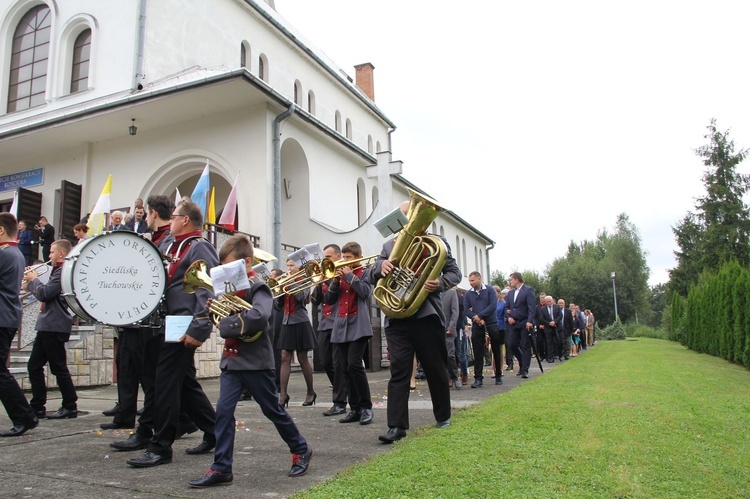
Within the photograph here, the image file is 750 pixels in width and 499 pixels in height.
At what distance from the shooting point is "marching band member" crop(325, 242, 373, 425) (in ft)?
21.3

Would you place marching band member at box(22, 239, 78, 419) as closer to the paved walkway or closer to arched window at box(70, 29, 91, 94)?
the paved walkway

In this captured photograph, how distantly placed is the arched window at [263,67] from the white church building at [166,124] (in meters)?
0.04

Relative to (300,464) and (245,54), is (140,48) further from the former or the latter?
(300,464)

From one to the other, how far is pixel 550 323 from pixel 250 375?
16021 millimetres

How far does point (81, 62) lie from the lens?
17828mm

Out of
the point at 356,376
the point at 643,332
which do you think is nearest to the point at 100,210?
the point at 356,376

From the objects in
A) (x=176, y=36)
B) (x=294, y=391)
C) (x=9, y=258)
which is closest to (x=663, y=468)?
(x=9, y=258)

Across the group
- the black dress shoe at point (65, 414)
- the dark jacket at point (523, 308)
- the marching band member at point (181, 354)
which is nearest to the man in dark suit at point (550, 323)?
the dark jacket at point (523, 308)

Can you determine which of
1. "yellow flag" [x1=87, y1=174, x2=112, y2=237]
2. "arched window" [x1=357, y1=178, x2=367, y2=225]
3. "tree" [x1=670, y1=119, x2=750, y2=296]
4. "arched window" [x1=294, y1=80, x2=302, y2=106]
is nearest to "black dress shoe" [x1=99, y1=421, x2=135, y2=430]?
"yellow flag" [x1=87, y1=174, x2=112, y2=237]

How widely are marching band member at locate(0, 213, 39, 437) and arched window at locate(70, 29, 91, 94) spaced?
13676 mm

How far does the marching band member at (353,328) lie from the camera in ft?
21.3

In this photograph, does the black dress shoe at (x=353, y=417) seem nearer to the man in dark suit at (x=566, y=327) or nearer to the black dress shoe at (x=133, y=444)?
the black dress shoe at (x=133, y=444)

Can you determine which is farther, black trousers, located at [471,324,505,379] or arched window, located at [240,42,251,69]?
arched window, located at [240,42,251,69]

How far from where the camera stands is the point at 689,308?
26.9 meters
